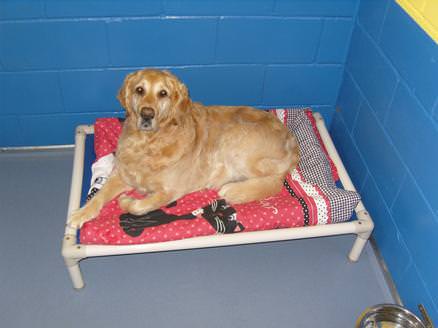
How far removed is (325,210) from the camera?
264cm

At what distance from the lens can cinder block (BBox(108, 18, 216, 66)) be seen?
2975 mm

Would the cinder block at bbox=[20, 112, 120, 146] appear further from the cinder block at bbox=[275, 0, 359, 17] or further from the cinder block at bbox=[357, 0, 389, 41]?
the cinder block at bbox=[357, 0, 389, 41]

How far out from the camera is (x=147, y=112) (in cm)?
238

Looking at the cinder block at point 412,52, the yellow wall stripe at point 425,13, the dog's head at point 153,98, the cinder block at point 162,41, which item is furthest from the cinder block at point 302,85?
the dog's head at point 153,98

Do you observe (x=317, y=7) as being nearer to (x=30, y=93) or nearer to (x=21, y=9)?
(x=21, y=9)

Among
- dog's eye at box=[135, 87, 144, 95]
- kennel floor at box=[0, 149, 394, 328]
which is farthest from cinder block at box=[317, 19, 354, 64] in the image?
dog's eye at box=[135, 87, 144, 95]

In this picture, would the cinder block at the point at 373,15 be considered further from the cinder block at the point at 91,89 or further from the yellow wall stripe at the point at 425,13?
the cinder block at the point at 91,89

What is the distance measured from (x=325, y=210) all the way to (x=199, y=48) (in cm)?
145

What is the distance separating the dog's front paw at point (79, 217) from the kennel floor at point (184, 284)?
41 cm

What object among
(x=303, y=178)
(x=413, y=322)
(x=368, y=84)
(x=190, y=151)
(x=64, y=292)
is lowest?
(x=64, y=292)

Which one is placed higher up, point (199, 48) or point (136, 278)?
point (199, 48)

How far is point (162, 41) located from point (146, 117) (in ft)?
2.97

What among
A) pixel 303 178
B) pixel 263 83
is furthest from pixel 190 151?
pixel 263 83

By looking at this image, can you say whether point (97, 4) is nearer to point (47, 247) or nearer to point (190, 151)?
point (190, 151)
